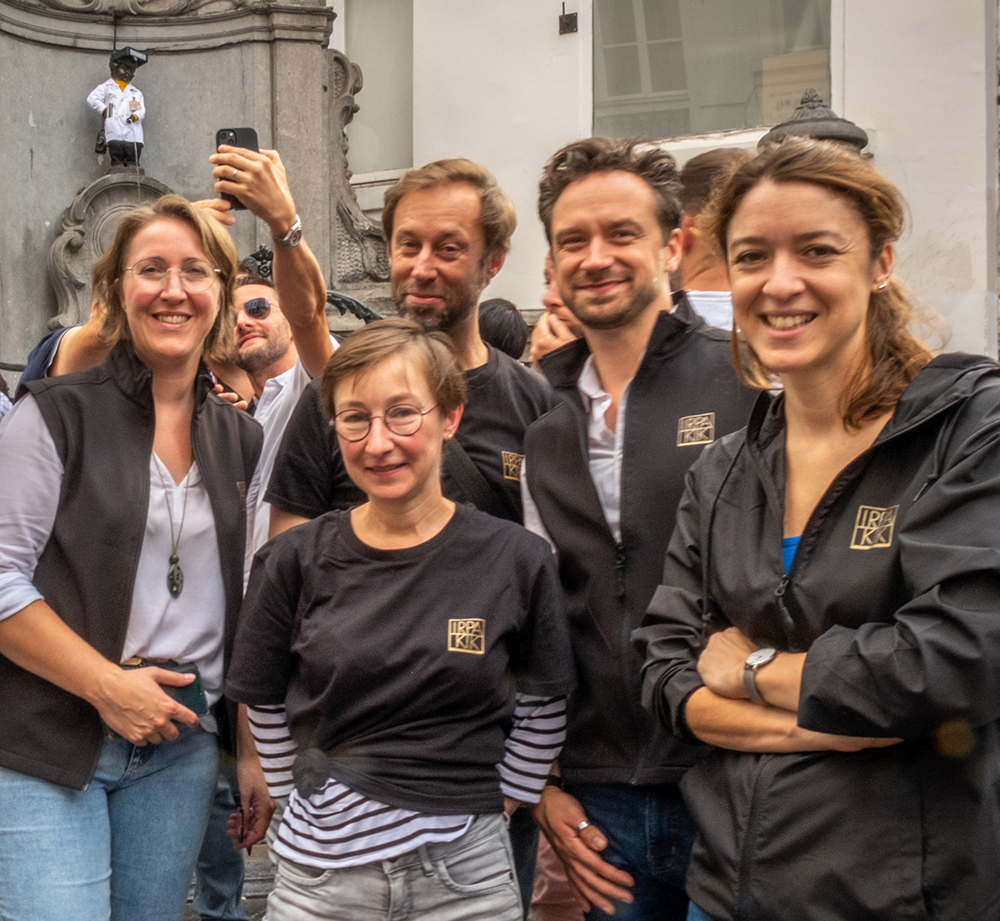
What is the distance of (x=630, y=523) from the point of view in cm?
243

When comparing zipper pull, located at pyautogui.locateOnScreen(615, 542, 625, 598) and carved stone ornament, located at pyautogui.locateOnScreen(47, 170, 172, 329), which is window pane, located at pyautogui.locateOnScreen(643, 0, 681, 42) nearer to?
carved stone ornament, located at pyautogui.locateOnScreen(47, 170, 172, 329)

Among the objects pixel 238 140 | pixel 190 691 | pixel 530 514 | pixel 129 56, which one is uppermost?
pixel 129 56

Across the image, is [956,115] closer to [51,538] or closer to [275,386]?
[275,386]

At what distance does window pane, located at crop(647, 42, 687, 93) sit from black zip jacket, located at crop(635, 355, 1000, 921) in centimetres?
1102

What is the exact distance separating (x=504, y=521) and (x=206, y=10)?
344 inches

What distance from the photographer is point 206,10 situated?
10.0 m

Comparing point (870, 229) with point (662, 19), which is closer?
point (870, 229)

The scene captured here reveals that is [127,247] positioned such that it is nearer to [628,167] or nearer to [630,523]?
[628,167]

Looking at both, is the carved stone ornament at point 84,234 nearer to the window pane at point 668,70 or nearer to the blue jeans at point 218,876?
the window pane at point 668,70

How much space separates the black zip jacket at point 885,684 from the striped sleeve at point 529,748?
0.49m

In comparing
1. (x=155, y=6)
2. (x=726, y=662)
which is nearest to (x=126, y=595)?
(x=726, y=662)

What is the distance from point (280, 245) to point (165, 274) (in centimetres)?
30

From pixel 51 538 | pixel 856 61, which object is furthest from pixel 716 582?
pixel 856 61

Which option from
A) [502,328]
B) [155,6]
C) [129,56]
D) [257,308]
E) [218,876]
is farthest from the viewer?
[155,6]
